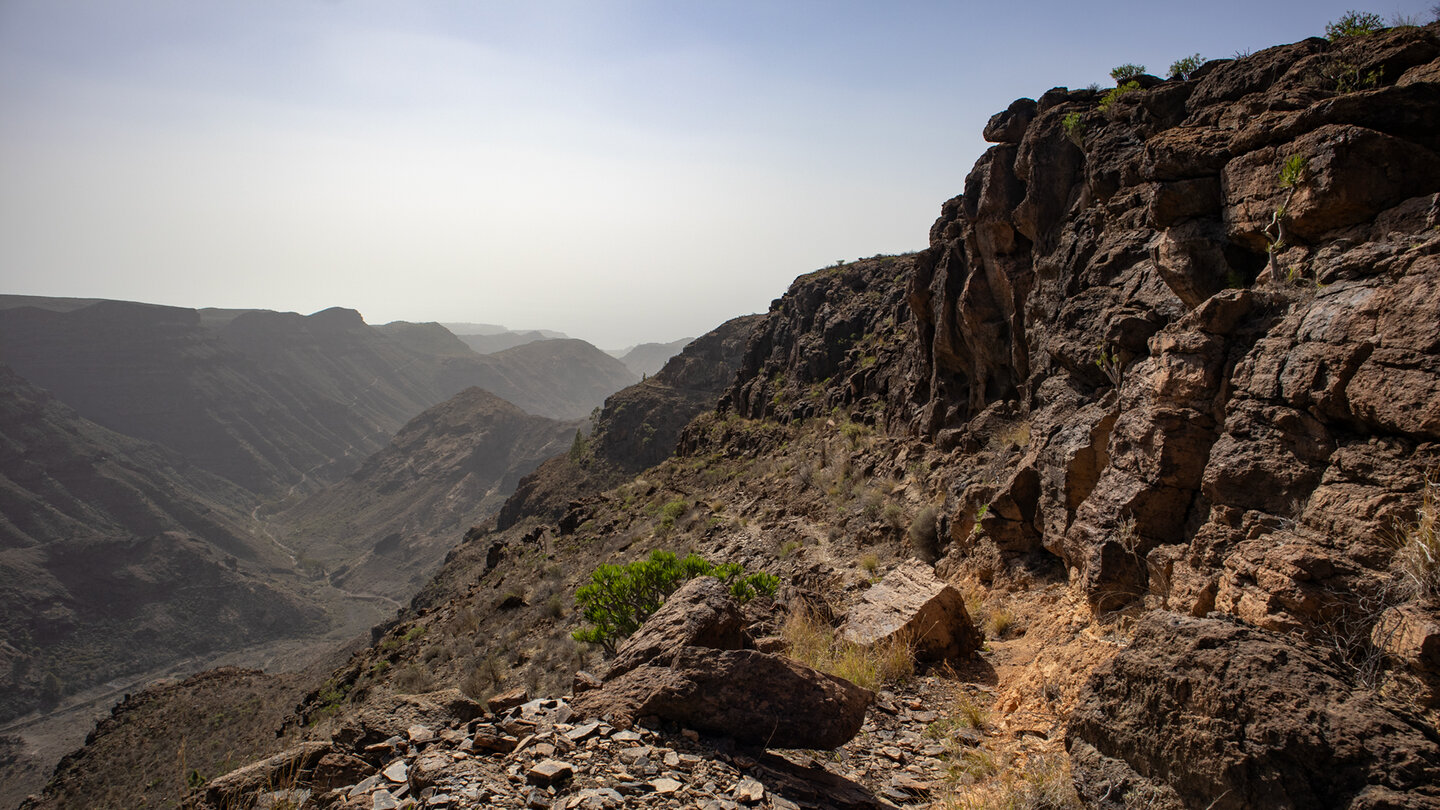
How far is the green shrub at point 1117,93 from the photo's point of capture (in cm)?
1068

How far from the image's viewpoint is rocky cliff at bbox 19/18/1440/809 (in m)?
3.21

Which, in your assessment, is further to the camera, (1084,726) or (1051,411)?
(1051,411)

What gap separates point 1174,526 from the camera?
18.3 feet

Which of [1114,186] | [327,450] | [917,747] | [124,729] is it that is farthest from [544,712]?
[327,450]

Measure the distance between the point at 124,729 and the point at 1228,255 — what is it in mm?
35555

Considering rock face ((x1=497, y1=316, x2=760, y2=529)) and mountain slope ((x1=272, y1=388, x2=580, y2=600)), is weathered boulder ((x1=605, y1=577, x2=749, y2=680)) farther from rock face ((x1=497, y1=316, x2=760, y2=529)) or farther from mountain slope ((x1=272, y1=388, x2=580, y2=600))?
mountain slope ((x1=272, y1=388, x2=580, y2=600))

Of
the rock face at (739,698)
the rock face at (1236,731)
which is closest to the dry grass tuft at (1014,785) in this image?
the rock face at (1236,731)

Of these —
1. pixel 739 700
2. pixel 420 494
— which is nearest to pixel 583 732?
pixel 739 700

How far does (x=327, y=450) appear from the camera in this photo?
128 m

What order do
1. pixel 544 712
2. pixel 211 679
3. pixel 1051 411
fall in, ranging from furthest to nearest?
1. pixel 211 679
2. pixel 1051 411
3. pixel 544 712

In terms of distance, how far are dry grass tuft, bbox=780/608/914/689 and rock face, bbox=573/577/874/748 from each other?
1.47 meters

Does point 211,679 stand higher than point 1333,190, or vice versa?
point 1333,190

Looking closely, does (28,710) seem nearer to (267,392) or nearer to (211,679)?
(211,679)

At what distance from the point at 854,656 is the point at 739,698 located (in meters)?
2.57
